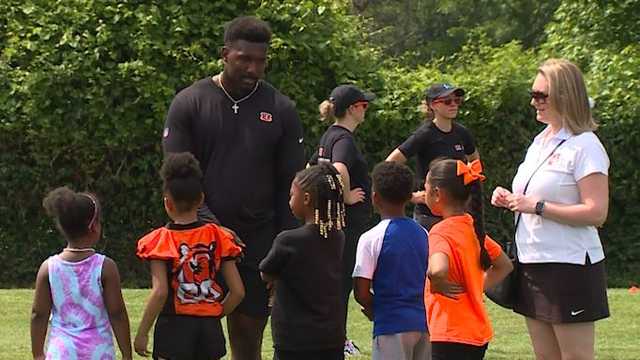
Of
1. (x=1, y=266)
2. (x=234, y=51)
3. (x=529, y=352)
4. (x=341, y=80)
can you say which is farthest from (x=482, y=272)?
(x=1, y=266)

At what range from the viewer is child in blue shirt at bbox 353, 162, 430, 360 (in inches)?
239

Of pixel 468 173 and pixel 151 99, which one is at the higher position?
pixel 151 99

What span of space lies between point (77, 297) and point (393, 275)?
59.5 inches

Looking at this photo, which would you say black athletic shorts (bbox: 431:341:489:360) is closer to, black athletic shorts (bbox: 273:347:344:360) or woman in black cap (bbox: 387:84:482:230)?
black athletic shorts (bbox: 273:347:344:360)

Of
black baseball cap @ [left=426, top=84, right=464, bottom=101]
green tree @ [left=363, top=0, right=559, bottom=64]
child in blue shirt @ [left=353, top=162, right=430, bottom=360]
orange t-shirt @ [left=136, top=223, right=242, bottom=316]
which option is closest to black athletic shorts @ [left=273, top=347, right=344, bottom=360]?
child in blue shirt @ [left=353, top=162, right=430, bottom=360]

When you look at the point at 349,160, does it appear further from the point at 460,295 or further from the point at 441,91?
the point at 460,295

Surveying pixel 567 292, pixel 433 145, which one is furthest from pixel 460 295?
pixel 433 145

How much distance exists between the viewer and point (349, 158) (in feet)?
29.1

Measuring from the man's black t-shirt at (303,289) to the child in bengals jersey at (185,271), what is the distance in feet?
0.77

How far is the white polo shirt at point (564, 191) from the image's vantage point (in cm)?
599

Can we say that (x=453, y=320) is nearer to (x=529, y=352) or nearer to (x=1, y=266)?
(x=529, y=352)

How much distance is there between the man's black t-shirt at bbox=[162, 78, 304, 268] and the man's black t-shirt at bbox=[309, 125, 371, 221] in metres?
2.46

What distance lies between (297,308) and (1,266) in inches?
375

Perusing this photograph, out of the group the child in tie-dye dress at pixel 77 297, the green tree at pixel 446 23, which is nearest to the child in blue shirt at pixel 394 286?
the child in tie-dye dress at pixel 77 297
